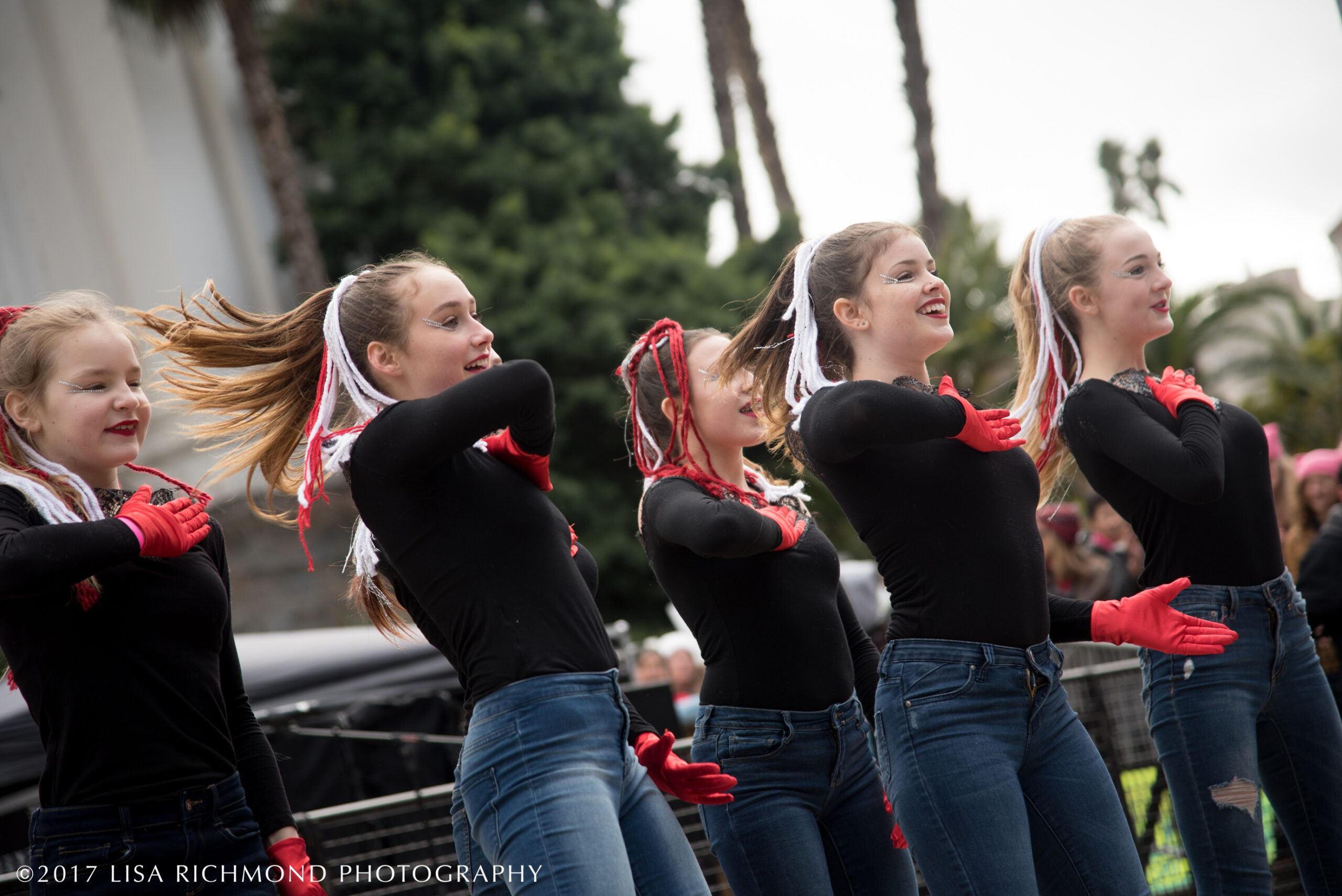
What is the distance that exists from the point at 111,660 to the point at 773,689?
56.1 inches

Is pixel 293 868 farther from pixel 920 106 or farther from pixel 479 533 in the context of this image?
pixel 920 106

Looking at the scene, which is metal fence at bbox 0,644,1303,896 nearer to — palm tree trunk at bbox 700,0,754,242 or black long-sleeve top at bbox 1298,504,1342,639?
black long-sleeve top at bbox 1298,504,1342,639

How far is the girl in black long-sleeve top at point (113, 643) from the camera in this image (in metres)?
2.21

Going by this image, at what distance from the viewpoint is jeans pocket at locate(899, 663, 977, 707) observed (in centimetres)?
235

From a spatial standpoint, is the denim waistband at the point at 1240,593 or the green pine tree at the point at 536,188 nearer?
the denim waistband at the point at 1240,593

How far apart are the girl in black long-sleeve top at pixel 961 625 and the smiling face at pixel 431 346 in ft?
2.47

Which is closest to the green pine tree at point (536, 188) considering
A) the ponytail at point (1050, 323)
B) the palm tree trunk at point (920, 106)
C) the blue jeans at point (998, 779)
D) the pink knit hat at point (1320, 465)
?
the palm tree trunk at point (920, 106)

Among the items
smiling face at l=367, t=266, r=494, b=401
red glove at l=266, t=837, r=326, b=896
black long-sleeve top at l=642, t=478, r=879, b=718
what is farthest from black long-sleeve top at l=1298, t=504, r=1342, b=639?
red glove at l=266, t=837, r=326, b=896

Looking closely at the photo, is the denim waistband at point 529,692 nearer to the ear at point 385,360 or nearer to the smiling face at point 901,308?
the ear at point 385,360

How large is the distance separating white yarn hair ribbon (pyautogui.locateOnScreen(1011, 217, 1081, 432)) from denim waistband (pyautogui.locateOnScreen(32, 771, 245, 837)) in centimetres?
217

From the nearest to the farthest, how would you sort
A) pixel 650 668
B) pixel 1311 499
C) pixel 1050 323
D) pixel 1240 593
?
pixel 1240 593, pixel 1050 323, pixel 1311 499, pixel 650 668

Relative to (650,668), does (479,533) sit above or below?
above

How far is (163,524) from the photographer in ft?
7.55

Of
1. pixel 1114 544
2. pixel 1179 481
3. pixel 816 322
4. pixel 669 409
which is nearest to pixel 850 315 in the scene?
pixel 816 322
